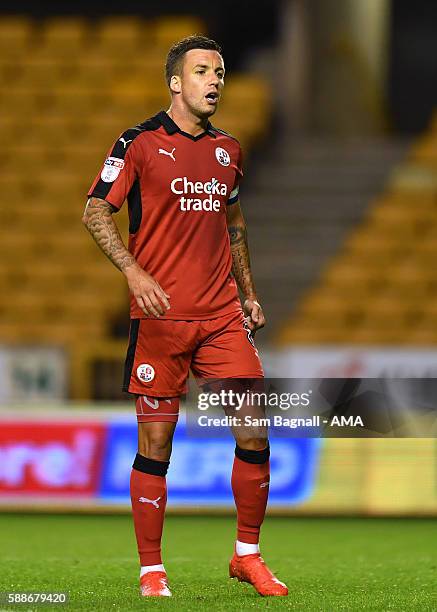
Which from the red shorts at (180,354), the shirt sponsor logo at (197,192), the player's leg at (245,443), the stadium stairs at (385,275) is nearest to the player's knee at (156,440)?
the red shorts at (180,354)

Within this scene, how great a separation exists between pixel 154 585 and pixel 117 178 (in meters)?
1.35

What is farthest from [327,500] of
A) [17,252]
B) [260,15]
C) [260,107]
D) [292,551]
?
[260,15]

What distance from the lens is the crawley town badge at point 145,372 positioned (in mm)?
4984

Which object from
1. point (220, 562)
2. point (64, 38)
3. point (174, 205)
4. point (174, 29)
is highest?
point (174, 29)

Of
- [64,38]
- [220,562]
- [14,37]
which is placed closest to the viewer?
[220,562]

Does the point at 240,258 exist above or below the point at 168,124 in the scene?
below

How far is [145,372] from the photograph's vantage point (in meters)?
5.00

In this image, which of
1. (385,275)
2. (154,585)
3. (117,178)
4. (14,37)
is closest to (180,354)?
(117,178)

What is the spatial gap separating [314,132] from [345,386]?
10.9 meters

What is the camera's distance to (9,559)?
21.4ft

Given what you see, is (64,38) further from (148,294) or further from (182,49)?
(148,294)

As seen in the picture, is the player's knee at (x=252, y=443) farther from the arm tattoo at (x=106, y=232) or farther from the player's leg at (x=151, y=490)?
the arm tattoo at (x=106, y=232)

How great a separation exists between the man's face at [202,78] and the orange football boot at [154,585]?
1562 mm

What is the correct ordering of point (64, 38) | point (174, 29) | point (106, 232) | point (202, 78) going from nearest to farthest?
point (106, 232)
point (202, 78)
point (174, 29)
point (64, 38)
